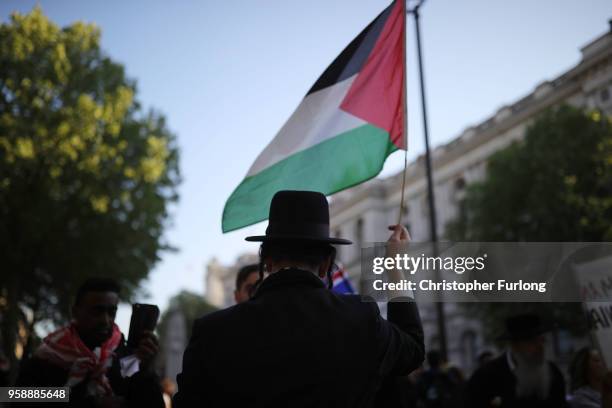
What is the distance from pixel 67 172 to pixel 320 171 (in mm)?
15973

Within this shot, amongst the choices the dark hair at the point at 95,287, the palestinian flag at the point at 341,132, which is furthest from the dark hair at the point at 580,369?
the dark hair at the point at 95,287

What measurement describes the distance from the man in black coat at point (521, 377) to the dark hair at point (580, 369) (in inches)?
7.6

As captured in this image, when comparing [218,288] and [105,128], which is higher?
[218,288]

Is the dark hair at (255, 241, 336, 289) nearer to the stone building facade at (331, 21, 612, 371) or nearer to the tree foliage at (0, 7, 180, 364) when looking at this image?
the tree foliage at (0, 7, 180, 364)

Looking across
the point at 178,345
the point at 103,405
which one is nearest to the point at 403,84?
the point at 103,405

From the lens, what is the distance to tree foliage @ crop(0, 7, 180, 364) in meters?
17.7

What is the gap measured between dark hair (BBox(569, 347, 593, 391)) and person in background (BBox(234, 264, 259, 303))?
2.71 metres

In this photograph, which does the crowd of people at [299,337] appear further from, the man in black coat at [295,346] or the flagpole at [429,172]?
the flagpole at [429,172]

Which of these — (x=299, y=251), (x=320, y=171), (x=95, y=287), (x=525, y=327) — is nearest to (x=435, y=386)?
(x=525, y=327)

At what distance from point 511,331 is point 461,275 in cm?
198

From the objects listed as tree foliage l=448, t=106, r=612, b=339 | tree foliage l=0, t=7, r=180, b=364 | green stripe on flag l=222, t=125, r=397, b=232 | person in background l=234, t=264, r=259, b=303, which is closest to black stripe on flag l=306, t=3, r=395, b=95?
green stripe on flag l=222, t=125, r=397, b=232

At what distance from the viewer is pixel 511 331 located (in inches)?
188

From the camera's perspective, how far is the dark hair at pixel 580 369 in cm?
477

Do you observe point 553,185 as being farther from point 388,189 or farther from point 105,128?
point 388,189
